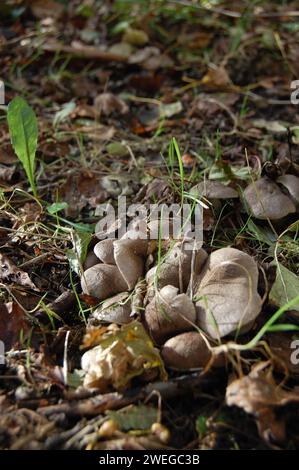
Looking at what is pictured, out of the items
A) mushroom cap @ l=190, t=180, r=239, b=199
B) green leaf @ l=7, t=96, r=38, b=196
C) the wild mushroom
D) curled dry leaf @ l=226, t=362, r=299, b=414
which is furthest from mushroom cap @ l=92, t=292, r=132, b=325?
green leaf @ l=7, t=96, r=38, b=196

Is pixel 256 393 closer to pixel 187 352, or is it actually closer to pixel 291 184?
pixel 187 352

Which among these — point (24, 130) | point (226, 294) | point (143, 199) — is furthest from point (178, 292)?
point (24, 130)

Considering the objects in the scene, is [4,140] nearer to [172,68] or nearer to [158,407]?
[172,68]

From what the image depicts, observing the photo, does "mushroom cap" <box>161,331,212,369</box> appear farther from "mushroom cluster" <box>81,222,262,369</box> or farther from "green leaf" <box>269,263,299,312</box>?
"green leaf" <box>269,263,299,312</box>

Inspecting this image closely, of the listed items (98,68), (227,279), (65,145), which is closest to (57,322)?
(227,279)

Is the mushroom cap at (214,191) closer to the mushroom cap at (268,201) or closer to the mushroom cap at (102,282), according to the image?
the mushroom cap at (268,201)

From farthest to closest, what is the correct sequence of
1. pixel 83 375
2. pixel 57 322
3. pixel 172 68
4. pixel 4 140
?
pixel 172 68 → pixel 4 140 → pixel 57 322 → pixel 83 375
